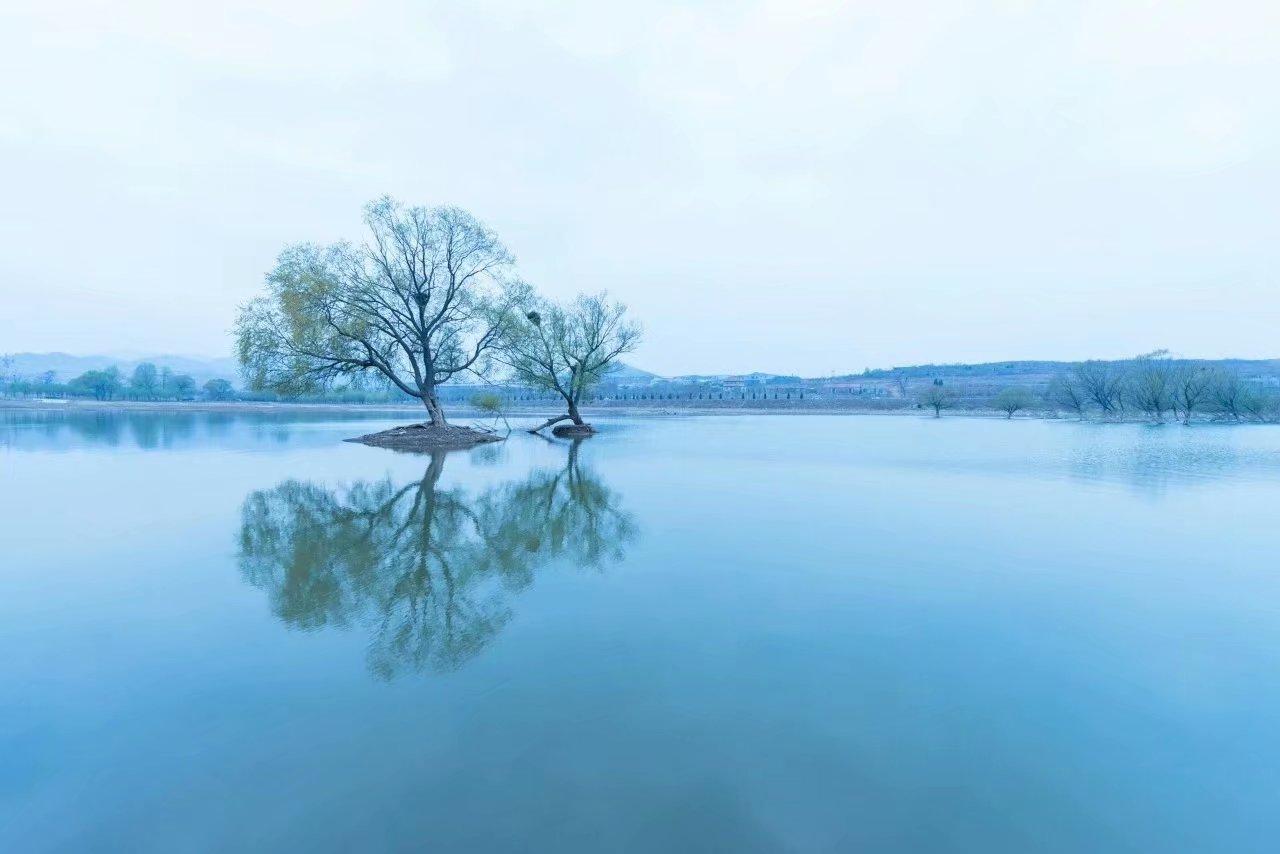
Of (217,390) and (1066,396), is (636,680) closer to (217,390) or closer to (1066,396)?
(1066,396)

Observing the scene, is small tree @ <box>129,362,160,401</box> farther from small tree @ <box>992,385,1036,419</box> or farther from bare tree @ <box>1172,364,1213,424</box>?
bare tree @ <box>1172,364,1213,424</box>

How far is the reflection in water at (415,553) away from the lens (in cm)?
729

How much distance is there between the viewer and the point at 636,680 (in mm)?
5910

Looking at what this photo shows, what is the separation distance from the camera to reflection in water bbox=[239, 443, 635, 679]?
7.29 m

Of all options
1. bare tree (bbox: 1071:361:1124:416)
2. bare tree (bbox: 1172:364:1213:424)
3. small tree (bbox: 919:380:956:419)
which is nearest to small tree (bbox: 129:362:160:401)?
small tree (bbox: 919:380:956:419)

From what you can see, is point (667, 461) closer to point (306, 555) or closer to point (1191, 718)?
point (306, 555)

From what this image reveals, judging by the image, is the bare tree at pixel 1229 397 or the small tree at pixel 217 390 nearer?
the bare tree at pixel 1229 397

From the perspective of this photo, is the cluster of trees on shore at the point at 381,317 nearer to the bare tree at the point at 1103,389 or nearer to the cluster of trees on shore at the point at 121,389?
Result: the bare tree at the point at 1103,389

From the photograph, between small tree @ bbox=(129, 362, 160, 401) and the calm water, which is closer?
the calm water

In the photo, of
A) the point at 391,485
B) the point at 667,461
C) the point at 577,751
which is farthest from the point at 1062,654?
the point at 667,461

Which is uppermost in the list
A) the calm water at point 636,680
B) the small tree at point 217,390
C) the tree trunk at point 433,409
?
the small tree at point 217,390

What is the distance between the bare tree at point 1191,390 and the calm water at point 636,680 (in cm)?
6623

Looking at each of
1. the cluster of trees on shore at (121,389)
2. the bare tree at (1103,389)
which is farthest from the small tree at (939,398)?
the cluster of trees on shore at (121,389)

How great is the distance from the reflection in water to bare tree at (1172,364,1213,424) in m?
73.5
